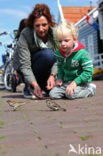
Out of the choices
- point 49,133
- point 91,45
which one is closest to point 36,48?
point 49,133

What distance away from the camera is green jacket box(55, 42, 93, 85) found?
4.55m

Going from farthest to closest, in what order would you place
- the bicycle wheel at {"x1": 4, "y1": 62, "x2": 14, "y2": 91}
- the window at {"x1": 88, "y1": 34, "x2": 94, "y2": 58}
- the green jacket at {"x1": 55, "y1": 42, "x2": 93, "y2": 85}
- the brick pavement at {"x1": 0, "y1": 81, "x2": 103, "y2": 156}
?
the window at {"x1": 88, "y1": 34, "x2": 94, "y2": 58}
the bicycle wheel at {"x1": 4, "y1": 62, "x2": 14, "y2": 91}
the green jacket at {"x1": 55, "y1": 42, "x2": 93, "y2": 85}
the brick pavement at {"x1": 0, "y1": 81, "x2": 103, "y2": 156}

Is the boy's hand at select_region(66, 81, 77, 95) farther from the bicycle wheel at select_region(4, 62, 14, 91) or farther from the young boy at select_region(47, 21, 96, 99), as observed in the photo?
the bicycle wheel at select_region(4, 62, 14, 91)

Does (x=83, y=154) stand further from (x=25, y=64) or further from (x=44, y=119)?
(x=25, y=64)

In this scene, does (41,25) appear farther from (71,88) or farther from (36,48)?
(71,88)

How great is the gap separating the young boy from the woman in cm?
26

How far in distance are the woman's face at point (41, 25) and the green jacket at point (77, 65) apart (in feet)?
1.43

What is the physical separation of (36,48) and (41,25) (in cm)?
53

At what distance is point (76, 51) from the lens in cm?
460

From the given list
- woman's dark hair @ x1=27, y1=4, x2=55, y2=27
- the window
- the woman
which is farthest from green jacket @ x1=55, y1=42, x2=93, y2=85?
the window

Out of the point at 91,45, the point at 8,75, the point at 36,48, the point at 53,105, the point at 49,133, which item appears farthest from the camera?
the point at 91,45

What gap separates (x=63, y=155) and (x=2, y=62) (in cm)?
845

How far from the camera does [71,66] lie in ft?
15.3

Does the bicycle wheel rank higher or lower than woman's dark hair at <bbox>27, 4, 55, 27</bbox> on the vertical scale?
lower
